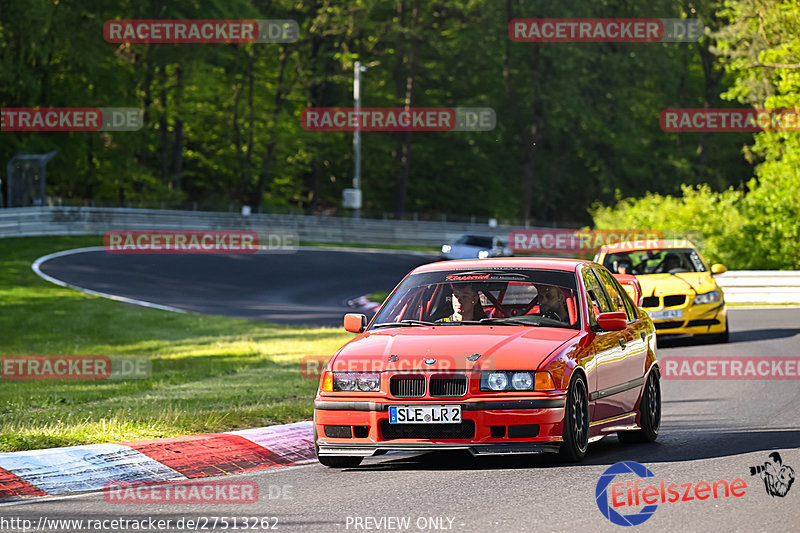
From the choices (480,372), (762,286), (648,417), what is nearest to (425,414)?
(480,372)

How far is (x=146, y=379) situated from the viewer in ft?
56.5

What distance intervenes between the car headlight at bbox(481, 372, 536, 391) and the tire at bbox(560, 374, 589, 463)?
0.31 meters

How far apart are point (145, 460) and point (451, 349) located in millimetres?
2237

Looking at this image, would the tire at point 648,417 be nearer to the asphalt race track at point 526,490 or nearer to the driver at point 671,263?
the asphalt race track at point 526,490

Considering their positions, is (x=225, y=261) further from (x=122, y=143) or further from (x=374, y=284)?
(x=122, y=143)

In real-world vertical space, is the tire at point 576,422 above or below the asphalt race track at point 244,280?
above

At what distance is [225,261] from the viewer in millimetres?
42250

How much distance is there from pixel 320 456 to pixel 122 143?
180 ft

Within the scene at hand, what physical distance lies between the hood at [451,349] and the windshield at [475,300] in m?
0.34

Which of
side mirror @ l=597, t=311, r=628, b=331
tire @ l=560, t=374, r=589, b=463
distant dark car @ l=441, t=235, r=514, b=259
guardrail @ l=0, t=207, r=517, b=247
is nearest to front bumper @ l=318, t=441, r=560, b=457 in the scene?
tire @ l=560, t=374, r=589, b=463

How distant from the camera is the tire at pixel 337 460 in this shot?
9.00 m

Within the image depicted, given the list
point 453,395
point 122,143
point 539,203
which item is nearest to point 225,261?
point 122,143

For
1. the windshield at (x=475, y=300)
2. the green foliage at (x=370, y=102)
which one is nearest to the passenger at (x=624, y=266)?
the windshield at (x=475, y=300)

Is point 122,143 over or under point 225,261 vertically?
over
